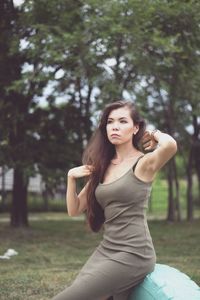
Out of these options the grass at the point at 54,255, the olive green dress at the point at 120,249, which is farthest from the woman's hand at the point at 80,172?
the grass at the point at 54,255

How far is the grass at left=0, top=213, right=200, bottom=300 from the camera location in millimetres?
7148

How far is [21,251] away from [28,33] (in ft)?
17.7

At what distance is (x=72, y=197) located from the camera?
11.1 feet

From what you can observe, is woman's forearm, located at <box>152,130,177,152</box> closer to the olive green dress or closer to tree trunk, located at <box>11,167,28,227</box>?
the olive green dress

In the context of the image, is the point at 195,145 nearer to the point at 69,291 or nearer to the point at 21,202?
the point at 21,202

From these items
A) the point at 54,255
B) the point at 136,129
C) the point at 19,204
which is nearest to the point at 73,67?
the point at 54,255

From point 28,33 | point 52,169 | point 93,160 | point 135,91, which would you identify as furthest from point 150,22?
point 93,160

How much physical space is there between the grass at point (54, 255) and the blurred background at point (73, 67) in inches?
57.7

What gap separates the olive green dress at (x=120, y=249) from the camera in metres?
3.07

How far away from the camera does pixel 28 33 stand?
13766 millimetres

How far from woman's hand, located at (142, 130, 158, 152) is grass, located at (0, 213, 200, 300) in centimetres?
116

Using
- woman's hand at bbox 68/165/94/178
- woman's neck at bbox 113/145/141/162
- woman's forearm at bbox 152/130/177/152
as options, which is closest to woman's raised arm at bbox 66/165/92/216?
woman's hand at bbox 68/165/94/178

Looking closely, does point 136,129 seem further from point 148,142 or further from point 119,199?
point 119,199

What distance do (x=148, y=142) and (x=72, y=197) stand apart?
54 cm
